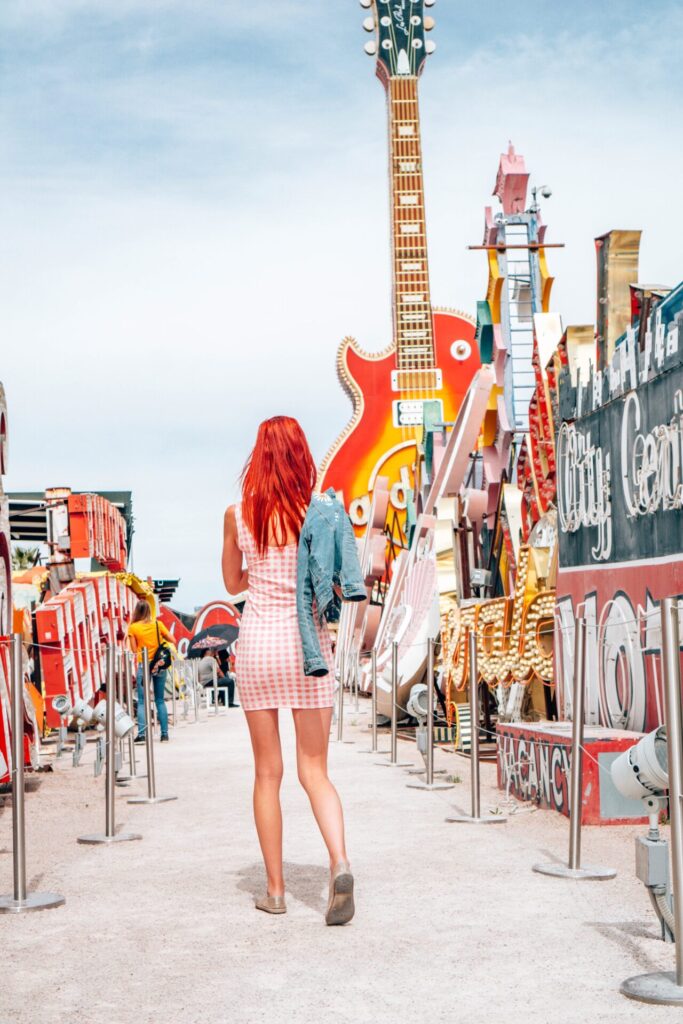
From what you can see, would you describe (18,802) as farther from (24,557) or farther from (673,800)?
(24,557)

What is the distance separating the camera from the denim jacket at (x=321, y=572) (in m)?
5.58

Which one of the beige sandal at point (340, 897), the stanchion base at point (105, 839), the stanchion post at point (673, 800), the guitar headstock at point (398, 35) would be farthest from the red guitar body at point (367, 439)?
the stanchion post at point (673, 800)

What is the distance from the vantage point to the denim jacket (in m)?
5.58

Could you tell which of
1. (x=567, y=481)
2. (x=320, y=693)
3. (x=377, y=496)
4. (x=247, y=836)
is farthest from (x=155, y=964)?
(x=377, y=496)

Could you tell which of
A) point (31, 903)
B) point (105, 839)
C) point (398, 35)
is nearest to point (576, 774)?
point (31, 903)

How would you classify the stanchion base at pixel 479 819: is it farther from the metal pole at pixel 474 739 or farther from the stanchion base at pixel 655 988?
the stanchion base at pixel 655 988

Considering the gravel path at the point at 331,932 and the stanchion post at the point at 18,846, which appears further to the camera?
the stanchion post at the point at 18,846

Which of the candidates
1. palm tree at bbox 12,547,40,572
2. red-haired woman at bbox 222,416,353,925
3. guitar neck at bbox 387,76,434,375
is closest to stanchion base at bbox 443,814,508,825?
red-haired woman at bbox 222,416,353,925

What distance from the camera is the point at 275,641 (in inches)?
223

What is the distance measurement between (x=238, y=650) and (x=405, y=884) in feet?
5.07

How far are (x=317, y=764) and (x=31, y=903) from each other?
4.94ft

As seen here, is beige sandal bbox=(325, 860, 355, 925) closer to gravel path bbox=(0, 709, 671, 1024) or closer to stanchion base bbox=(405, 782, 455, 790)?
gravel path bbox=(0, 709, 671, 1024)

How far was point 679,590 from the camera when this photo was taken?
8.85 meters

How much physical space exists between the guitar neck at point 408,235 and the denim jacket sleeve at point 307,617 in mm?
33256
